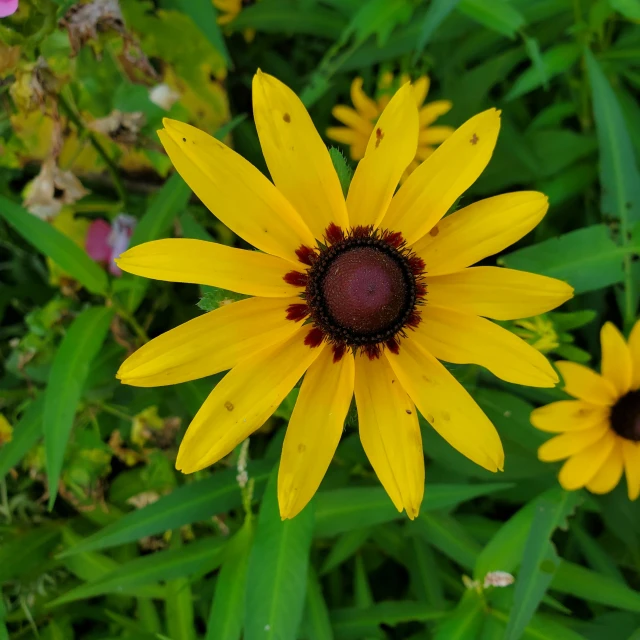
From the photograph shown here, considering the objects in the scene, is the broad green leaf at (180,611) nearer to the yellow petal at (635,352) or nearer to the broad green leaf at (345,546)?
the broad green leaf at (345,546)

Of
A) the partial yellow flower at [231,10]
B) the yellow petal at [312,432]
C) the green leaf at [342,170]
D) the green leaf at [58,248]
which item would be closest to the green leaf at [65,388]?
the green leaf at [58,248]

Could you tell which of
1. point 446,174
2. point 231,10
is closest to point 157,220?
point 446,174

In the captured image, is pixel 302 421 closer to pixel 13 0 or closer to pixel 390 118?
pixel 390 118

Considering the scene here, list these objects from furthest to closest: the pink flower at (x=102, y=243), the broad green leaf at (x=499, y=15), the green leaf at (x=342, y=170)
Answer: the pink flower at (x=102, y=243), the broad green leaf at (x=499, y=15), the green leaf at (x=342, y=170)

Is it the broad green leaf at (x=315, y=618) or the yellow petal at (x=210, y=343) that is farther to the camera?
the broad green leaf at (x=315, y=618)

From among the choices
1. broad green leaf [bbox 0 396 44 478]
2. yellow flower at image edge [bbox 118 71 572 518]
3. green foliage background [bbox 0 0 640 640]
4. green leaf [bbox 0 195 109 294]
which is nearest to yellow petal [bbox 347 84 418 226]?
yellow flower at image edge [bbox 118 71 572 518]

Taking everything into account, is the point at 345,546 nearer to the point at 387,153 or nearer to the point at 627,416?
the point at 627,416
